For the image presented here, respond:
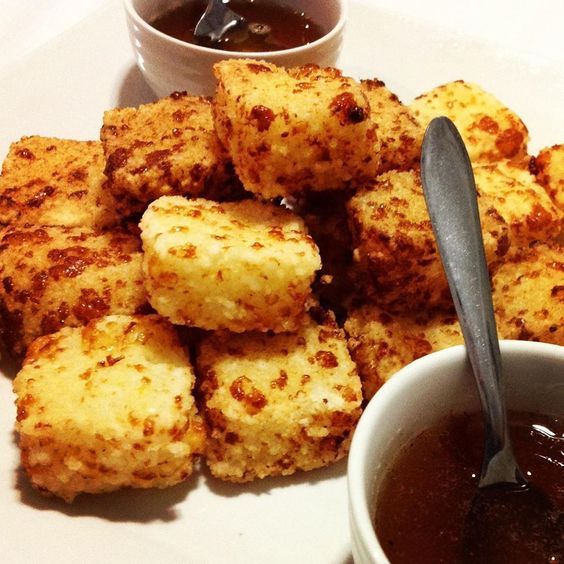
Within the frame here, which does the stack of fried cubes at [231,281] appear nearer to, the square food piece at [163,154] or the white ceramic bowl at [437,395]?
the square food piece at [163,154]

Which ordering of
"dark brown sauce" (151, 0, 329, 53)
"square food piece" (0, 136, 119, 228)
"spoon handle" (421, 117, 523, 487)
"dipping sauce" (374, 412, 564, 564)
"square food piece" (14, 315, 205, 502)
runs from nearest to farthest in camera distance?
1. "dipping sauce" (374, 412, 564, 564)
2. "spoon handle" (421, 117, 523, 487)
3. "square food piece" (14, 315, 205, 502)
4. "square food piece" (0, 136, 119, 228)
5. "dark brown sauce" (151, 0, 329, 53)

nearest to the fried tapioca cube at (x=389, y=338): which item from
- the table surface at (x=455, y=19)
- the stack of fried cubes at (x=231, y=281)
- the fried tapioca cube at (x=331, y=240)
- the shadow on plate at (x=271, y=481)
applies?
the stack of fried cubes at (x=231, y=281)

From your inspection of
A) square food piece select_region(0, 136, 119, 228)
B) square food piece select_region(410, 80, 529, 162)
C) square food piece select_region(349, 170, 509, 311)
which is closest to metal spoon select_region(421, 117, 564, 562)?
square food piece select_region(349, 170, 509, 311)

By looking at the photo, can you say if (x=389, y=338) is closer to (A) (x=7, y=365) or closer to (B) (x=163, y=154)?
(B) (x=163, y=154)

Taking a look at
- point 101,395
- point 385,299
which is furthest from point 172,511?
point 385,299

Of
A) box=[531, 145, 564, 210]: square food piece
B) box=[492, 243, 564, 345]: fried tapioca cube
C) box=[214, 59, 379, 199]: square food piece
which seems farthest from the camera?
box=[531, 145, 564, 210]: square food piece

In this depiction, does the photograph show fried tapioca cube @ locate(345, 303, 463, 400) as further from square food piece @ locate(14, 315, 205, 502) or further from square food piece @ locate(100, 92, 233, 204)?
square food piece @ locate(100, 92, 233, 204)
